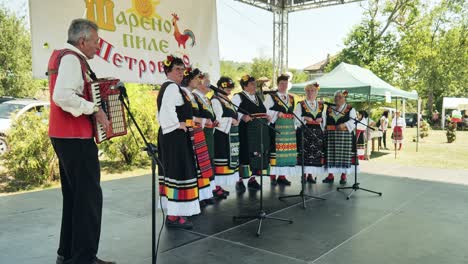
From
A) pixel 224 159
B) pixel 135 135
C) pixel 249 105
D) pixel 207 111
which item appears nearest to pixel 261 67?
pixel 135 135

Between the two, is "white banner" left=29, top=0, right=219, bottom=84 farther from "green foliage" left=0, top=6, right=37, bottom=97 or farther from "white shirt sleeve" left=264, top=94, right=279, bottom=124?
"green foliage" left=0, top=6, right=37, bottom=97

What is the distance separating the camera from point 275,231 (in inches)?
138

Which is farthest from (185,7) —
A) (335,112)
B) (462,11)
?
(462,11)

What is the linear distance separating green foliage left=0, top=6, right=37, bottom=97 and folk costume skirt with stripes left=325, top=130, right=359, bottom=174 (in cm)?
1155

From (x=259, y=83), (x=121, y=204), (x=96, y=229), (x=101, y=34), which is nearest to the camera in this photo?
(x=96, y=229)

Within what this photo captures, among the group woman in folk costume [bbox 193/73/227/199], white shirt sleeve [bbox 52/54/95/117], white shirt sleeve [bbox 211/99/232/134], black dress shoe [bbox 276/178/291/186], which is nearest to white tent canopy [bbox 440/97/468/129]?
black dress shoe [bbox 276/178/291/186]

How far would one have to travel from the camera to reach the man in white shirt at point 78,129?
218 centimetres

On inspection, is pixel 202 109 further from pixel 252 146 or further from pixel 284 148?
pixel 284 148

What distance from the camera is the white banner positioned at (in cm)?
292

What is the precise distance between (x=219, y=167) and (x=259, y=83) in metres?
1.21

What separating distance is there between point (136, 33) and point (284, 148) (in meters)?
2.48

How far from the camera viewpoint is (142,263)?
2.74 m

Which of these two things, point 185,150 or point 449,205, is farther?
point 449,205

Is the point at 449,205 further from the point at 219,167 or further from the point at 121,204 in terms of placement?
the point at 121,204
